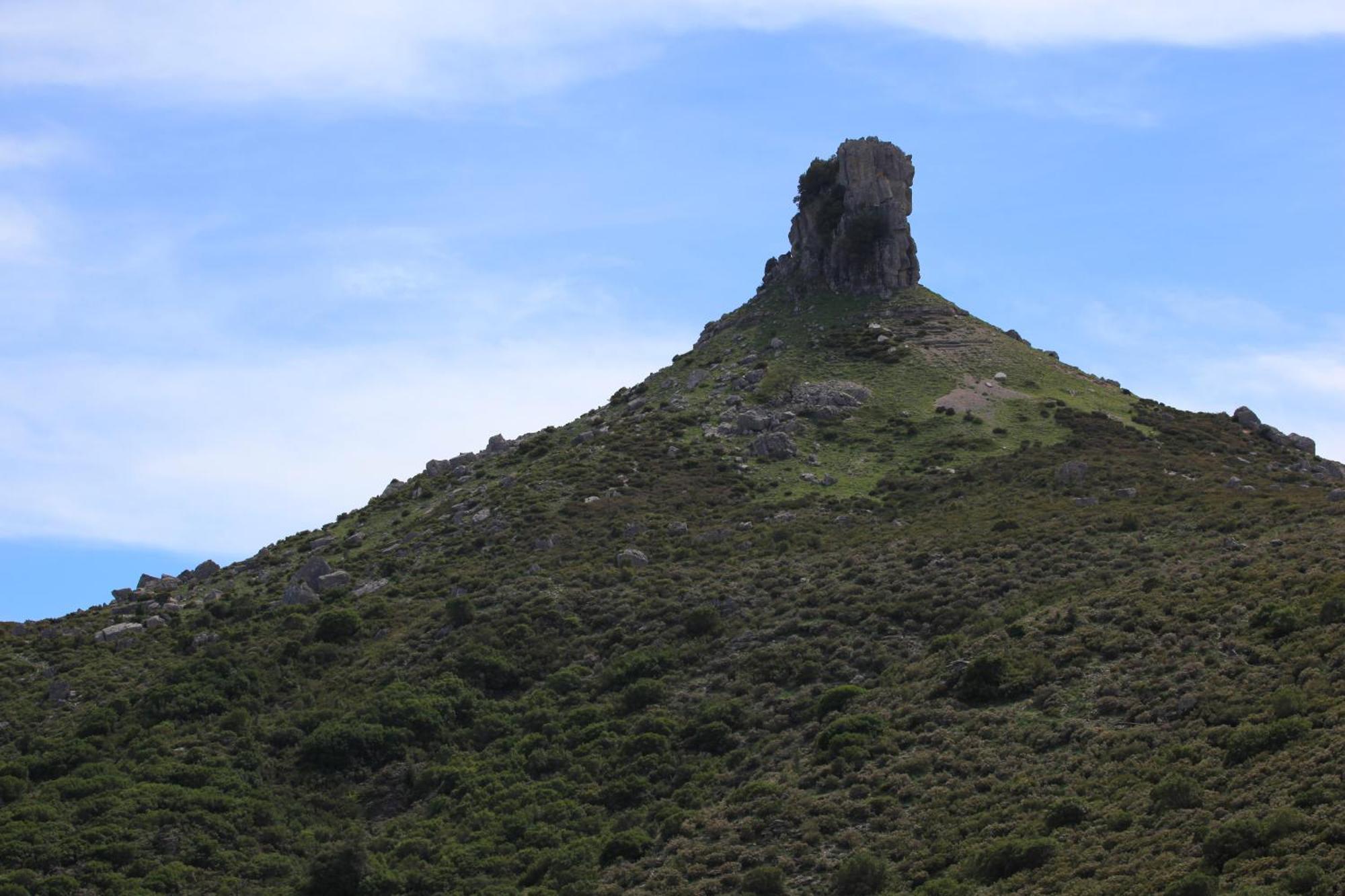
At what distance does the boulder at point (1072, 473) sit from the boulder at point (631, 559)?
2204cm

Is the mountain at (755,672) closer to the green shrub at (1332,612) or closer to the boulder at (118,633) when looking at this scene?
the green shrub at (1332,612)

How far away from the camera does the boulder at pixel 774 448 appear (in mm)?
80750

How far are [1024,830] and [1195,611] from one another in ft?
49.1

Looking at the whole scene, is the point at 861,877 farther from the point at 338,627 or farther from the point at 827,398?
the point at 827,398

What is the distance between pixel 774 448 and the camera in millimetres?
80812

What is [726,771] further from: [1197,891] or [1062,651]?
[1197,891]

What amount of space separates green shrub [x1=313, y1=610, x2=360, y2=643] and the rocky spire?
5155 centimetres

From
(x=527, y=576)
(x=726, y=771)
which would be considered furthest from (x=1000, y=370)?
(x=726, y=771)

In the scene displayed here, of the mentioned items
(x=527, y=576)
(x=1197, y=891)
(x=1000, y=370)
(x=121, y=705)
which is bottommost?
(x=1197, y=891)

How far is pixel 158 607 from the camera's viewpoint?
74000 millimetres

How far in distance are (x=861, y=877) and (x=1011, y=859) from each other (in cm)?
425

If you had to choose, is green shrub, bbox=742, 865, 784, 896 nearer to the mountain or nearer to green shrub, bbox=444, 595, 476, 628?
the mountain

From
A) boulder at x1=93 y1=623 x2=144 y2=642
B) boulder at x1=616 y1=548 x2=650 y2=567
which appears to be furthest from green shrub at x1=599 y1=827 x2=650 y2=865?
boulder at x1=93 y1=623 x2=144 y2=642

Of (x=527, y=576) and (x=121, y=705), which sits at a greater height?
(x=527, y=576)
